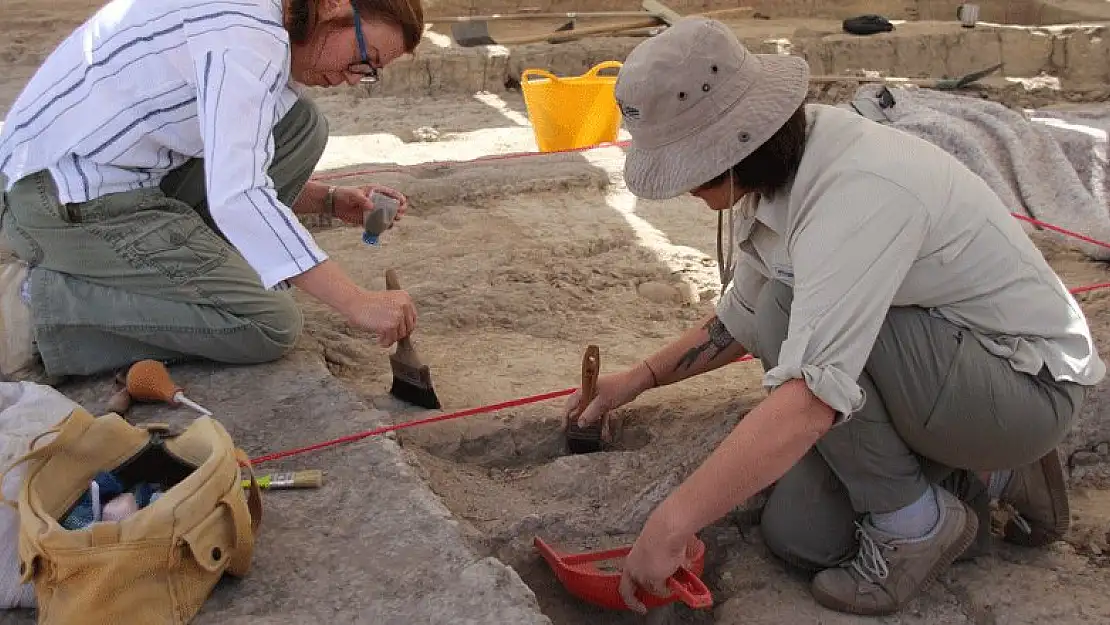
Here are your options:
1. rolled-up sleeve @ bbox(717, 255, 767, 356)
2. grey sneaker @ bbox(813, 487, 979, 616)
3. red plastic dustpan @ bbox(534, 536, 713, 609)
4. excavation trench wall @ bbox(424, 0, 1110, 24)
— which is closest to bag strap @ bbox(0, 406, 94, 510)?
red plastic dustpan @ bbox(534, 536, 713, 609)

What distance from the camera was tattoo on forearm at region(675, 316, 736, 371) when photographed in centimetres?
241

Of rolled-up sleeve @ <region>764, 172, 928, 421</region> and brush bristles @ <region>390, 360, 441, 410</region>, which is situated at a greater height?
rolled-up sleeve @ <region>764, 172, 928, 421</region>

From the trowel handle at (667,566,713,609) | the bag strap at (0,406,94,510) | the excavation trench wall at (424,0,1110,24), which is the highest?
the bag strap at (0,406,94,510)

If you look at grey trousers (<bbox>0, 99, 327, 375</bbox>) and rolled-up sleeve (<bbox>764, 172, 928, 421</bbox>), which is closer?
rolled-up sleeve (<bbox>764, 172, 928, 421</bbox>)

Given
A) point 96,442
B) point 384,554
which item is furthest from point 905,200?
point 96,442

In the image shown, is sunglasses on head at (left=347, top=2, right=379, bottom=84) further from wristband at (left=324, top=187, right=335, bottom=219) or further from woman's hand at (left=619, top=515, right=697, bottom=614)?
woman's hand at (left=619, top=515, right=697, bottom=614)

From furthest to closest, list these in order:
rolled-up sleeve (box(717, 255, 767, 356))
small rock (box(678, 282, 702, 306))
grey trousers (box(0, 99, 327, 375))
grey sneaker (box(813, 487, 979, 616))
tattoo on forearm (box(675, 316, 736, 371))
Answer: small rock (box(678, 282, 702, 306))
grey trousers (box(0, 99, 327, 375))
tattoo on forearm (box(675, 316, 736, 371))
rolled-up sleeve (box(717, 255, 767, 356))
grey sneaker (box(813, 487, 979, 616))

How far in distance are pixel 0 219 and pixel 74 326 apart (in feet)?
1.18

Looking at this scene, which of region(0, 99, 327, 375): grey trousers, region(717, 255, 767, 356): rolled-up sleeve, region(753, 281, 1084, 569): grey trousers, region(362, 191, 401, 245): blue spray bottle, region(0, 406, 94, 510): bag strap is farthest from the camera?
region(362, 191, 401, 245): blue spray bottle

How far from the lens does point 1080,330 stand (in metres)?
2.01

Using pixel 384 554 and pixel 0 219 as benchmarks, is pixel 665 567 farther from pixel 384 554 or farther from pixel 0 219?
pixel 0 219

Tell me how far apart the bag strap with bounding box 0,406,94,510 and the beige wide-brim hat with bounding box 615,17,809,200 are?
3.44 ft

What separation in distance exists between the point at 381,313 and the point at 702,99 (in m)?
0.89

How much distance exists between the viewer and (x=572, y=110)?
5.24 metres
